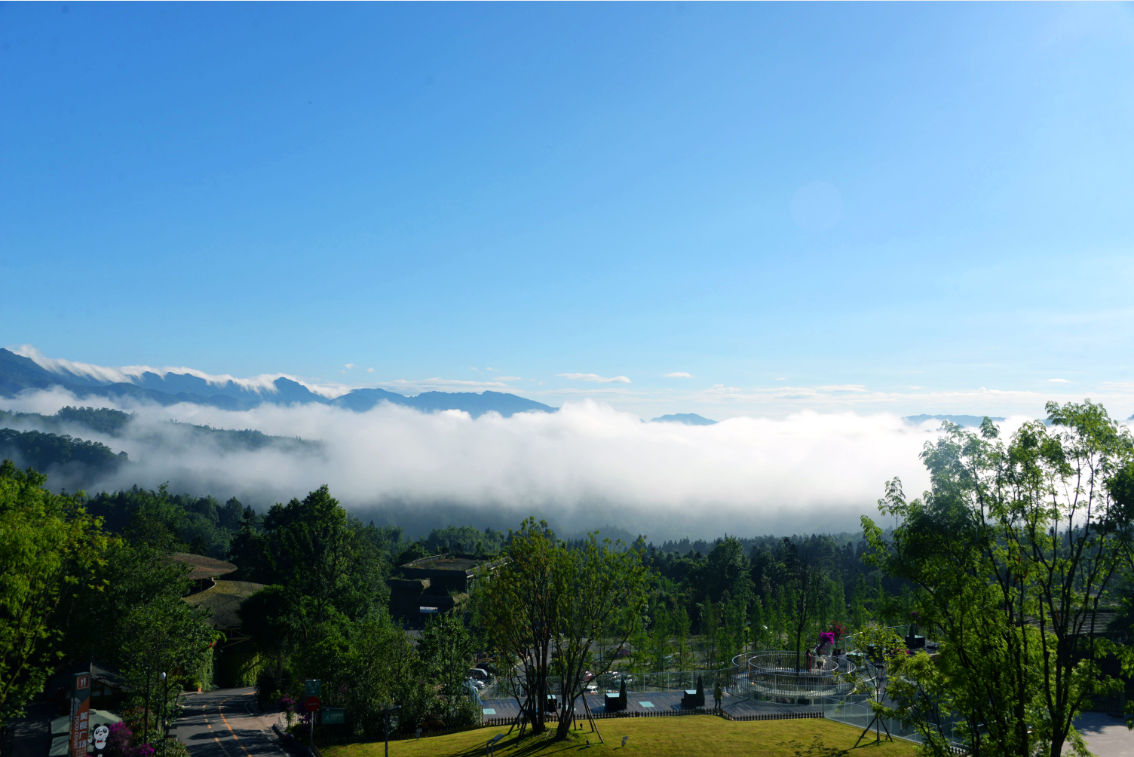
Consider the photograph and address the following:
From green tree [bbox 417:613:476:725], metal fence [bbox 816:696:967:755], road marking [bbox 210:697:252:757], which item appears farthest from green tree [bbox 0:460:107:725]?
metal fence [bbox 816:696:967:755]

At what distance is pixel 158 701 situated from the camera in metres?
35.4

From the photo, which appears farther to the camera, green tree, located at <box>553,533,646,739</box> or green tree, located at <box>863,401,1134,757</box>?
green tree, located at <box>553,533,646,739</box>

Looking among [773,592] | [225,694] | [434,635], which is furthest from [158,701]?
[773,592]

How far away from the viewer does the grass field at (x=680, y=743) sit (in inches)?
1253

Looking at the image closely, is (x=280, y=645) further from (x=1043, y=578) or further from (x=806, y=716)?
(x=1043, y=578)

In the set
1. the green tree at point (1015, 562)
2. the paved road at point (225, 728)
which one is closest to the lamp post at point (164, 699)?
the paved road at point (225, 728)

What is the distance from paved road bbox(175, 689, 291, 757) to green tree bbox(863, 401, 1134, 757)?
124ft

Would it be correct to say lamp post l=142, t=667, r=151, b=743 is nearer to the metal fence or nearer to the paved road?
the paved road

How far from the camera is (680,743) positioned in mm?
33125

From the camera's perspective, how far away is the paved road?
3912cm

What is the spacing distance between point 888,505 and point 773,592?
105 metres

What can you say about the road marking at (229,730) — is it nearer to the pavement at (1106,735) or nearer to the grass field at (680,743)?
the grass field at (680,743)

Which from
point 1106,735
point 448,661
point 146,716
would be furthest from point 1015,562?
point 146,716

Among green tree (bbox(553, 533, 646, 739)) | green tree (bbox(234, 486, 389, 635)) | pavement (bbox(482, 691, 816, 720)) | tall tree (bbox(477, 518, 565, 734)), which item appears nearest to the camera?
green tree (bbox(553, 533, 646, 739))
